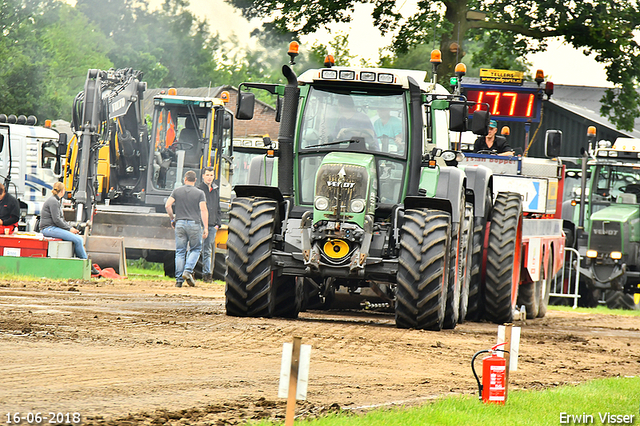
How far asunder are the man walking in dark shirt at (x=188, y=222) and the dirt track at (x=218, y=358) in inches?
149

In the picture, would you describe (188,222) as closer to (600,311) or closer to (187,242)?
(187,242)

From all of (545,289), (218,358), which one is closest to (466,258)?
(545,289)

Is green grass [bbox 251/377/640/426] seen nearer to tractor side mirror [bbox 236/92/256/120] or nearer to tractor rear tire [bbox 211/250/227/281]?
tractor side mirror [bbox 236/92/256/120]

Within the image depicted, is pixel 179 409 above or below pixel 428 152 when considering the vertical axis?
below

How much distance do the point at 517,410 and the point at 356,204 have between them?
4597mm

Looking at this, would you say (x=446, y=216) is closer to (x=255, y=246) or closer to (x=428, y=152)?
(x=428, y=152)

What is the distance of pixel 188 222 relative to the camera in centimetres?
1877

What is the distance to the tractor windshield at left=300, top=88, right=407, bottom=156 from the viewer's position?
40.1 feet

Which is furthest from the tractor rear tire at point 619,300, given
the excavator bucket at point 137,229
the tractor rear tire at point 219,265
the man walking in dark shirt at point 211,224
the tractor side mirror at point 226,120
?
the excavator bucket at point 137,229

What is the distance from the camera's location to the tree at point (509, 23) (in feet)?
83.1

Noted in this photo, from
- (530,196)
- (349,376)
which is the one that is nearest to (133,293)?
(530,196)

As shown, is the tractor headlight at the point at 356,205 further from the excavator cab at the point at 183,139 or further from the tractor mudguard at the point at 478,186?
the excavator cab at the point at 183,139

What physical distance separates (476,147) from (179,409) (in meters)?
11.2

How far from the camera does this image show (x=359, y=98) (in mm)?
12344
